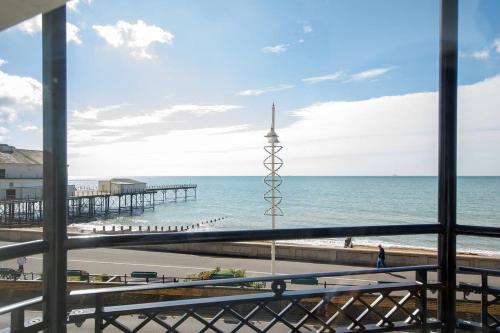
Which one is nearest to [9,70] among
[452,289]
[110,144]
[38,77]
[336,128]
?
[38,77]

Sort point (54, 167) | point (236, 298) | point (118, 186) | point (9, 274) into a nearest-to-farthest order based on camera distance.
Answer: point (54, 167), point (236, 298), point (9, 274), point (118, 186)

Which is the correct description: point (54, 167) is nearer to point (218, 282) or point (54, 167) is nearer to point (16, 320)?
point (16, 320)

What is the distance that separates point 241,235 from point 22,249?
2.77 ft

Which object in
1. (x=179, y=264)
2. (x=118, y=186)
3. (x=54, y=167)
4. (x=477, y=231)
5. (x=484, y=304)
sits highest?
(x=54, y=167)

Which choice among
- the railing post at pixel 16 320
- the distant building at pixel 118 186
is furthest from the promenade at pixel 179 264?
the distant building at pixel 118 186

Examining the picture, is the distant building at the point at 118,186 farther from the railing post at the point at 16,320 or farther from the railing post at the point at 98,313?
the railing post at the point at 16,320

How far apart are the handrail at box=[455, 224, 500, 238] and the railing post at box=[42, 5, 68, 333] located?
6.24 feet

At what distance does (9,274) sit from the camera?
2.12m

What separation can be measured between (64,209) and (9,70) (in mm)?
1088

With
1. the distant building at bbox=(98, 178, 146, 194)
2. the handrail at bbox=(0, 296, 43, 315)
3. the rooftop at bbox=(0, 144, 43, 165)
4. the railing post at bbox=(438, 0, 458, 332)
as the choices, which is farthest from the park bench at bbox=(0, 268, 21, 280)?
the distant building at bbox=(98, 178, 146, 194)

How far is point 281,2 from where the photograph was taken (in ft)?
12.6

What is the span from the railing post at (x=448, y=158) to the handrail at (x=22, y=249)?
76.0 inches

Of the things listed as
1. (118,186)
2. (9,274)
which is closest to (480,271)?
(9,274)

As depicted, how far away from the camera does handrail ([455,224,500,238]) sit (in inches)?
70.5
